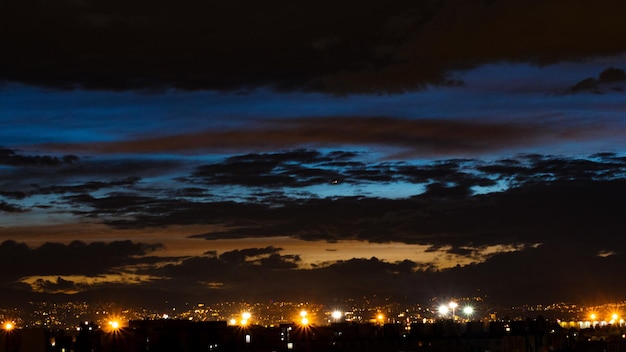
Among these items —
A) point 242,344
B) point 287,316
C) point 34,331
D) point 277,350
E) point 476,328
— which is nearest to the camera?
point 34,331

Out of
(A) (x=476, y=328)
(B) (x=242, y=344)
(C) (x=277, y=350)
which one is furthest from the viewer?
(A) (x=476, y=328)

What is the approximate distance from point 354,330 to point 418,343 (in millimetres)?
13333

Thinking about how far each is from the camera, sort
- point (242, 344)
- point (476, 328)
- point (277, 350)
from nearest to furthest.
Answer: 1. point (277, 350)
2. point (242, 344)
3. point (476, 328)

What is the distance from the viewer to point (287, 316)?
505ft

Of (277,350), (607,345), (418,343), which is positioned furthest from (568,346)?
(277,350)

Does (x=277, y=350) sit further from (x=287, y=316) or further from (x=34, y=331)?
(x=287, y=316)

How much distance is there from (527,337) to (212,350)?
1844 centimetres

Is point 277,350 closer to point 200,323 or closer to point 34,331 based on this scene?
point 200,323

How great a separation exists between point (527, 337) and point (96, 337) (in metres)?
25.3

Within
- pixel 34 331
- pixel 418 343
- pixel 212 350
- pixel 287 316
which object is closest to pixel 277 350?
pixel 212 350

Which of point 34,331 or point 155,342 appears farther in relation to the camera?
point 155,342

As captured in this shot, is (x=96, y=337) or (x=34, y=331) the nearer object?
(x=34, y=331)

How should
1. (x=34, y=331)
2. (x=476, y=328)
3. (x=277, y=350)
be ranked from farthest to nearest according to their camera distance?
(x=476, y=328), (x=277, y=350), (x=34, y=331)

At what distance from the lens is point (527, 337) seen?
6475 cm
